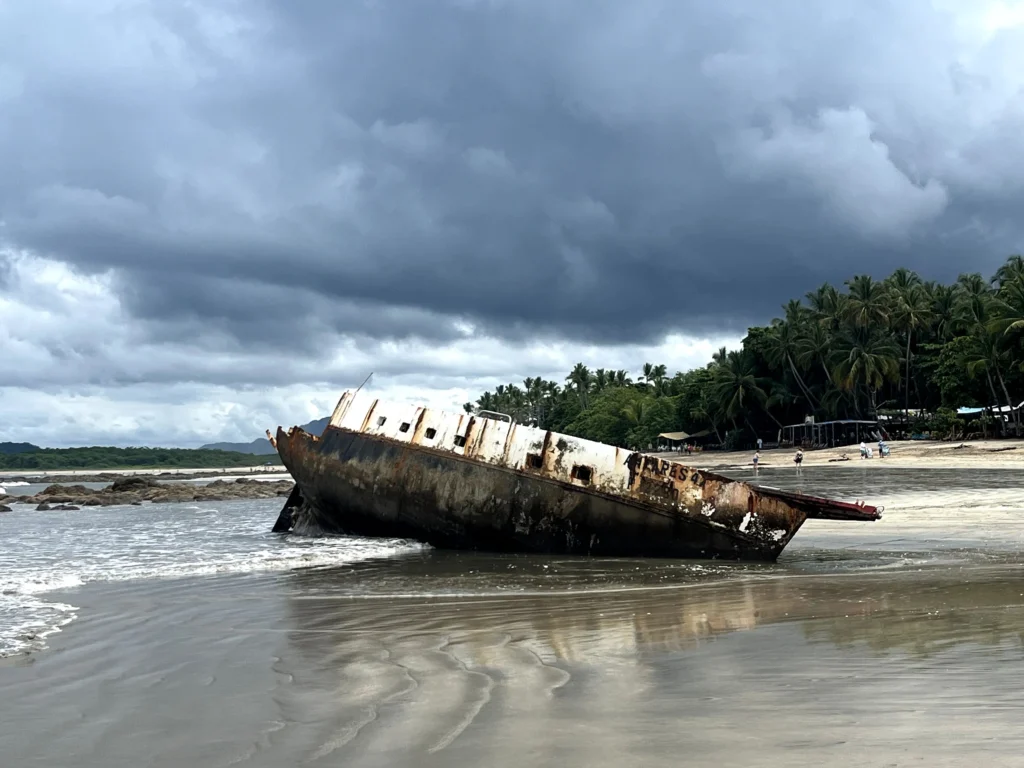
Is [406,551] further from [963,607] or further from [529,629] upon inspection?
[963,607]

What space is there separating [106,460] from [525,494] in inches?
5991

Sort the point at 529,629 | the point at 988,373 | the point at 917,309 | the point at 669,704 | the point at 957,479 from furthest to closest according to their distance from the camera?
the point at 917,309, the point at 988,373, the point at 957,479, the point at 529,629, the point at 669,704

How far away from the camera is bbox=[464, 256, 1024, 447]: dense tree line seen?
178 feet

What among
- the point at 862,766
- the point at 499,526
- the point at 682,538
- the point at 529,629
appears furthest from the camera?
the point at 499,526

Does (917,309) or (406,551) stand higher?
(917,309)

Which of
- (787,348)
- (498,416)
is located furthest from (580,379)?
(498,416)

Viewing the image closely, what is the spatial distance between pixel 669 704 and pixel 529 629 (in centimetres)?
259

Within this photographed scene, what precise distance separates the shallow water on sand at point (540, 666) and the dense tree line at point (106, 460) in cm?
12556

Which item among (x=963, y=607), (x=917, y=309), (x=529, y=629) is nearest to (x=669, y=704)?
(x=529, y=629)

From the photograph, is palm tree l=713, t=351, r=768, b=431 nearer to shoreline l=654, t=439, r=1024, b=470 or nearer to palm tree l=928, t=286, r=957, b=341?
palm tree l=928, t=286, r=957, b=341

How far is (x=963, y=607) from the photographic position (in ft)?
23.4

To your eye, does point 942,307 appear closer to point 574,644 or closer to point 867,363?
point 867,363

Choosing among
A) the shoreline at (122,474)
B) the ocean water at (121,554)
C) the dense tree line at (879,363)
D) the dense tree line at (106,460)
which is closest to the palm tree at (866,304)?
the dense tree line at (879,363)

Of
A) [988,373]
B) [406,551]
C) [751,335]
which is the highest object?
[751,335]
